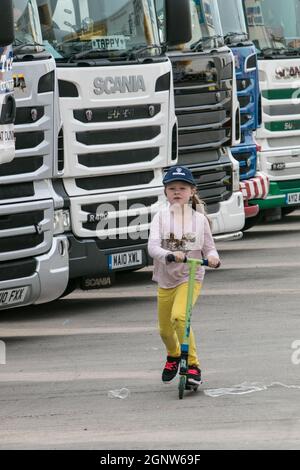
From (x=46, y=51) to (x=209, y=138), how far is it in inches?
148

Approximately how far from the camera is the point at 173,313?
10.0 m

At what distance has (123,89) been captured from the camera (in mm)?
13844

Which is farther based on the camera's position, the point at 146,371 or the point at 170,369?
the point at 146,371

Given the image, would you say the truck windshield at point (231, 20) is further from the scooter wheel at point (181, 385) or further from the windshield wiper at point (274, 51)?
the scooter wheel at point (181, 385)

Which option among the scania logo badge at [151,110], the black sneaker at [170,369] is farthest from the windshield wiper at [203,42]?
the black sneaker at [170,369]

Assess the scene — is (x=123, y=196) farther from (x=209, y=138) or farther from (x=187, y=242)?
(x=187, y=242)

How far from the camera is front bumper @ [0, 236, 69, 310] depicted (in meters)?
12.4

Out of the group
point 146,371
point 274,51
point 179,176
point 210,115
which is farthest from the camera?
point 274,51

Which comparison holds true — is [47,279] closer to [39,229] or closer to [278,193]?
[39,229]

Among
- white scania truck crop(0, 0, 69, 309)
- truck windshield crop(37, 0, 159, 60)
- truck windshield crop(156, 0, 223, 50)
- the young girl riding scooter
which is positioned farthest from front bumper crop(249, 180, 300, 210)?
the young girl riding scooter

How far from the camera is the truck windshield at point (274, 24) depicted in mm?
18812

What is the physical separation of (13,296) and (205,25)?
5118 millimetres

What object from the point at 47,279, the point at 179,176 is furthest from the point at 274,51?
the point at 179,176

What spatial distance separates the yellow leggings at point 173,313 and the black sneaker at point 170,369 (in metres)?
0.03
